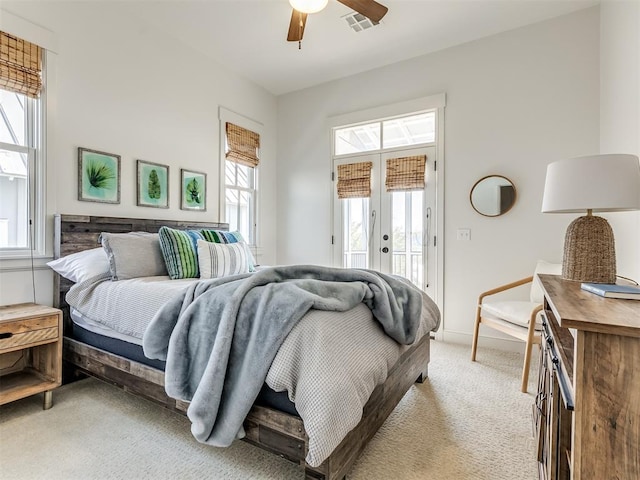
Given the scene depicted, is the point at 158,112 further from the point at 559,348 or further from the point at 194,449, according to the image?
the point at 559,348

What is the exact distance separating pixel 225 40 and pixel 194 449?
3496 millimetres

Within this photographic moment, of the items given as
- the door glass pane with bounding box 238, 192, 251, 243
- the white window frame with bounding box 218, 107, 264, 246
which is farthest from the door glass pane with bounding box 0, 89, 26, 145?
the door glass pane with bounding box 238, 192, 251, 243

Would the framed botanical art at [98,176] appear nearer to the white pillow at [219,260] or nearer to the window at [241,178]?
the white pillow at [219,260]

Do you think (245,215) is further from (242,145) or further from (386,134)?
(386,134)

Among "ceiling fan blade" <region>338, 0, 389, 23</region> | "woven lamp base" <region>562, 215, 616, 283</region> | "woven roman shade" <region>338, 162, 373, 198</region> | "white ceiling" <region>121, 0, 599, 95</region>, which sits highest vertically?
Result: "white ceiling" <region>121, 0, 599, 95</region>

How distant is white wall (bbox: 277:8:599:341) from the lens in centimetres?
286

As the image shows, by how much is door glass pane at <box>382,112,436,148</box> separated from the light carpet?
2544 mm

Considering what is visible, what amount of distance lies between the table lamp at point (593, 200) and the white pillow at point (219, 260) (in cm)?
209

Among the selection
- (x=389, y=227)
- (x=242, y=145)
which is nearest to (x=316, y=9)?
Answer: (x=242, y=145)

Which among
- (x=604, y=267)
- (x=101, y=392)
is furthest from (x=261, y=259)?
(x=604, y=267)

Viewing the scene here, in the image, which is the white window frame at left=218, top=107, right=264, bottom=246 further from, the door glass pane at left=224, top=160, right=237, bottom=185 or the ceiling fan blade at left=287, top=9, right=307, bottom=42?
the ceiling fan blade at left=287, top=9, right=307, bottom=42

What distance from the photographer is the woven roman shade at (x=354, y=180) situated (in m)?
3.87

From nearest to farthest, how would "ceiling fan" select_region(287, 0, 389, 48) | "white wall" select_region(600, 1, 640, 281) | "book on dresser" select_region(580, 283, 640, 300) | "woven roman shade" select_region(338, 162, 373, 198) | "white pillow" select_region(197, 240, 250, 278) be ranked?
1. "book on dresser" select_region(580, 283, 640, 300)
2. "white wall" select_region(600, 1, 640, 281)
3. "ceiling fan" select_region(287, 0, 389, 48)
4. "white pillow" select_region(197, 240, 250, 278)
5. "woven roman shade" select_region(338, 162, 373, 198)

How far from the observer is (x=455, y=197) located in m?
3.38
